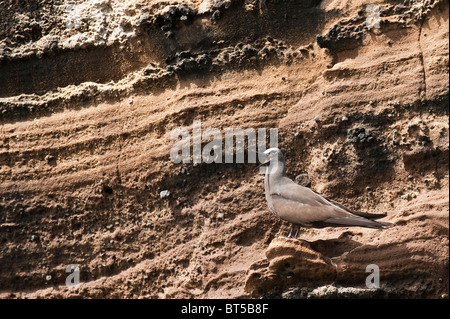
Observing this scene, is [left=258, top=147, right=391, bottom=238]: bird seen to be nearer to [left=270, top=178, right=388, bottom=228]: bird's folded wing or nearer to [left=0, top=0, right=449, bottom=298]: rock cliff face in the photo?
[left=270, top=178, right=388, bottom=228]: bird's folded wing

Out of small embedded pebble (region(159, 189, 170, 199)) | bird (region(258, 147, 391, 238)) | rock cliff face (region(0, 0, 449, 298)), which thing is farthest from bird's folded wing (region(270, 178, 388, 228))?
small embedded pebble (region(159, 189, 170, 199))

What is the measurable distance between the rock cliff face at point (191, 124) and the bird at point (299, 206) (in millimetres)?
246

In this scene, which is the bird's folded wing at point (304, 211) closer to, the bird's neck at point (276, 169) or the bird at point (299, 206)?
the bird at point (299, 206)

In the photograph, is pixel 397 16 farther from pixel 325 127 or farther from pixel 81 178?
pixel 81 178

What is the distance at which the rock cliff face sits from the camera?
16.8ft

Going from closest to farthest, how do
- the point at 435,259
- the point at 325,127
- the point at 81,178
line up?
the point at 435,259, the point at 325,127, the point at 81,178

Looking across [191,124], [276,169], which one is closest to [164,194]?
[191,124]

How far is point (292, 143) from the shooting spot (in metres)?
5.43

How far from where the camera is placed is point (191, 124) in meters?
5.58

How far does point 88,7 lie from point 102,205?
1600mm

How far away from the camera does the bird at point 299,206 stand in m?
4.49

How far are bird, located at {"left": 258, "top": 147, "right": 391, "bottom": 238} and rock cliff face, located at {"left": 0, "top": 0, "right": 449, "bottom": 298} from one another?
0.25 meters

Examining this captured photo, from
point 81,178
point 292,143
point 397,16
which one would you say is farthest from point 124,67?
point 397,16

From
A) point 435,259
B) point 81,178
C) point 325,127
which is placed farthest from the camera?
point 81,178
